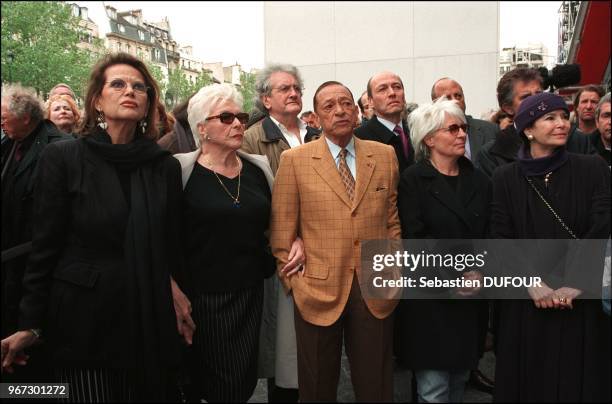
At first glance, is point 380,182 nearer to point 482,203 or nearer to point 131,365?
point 482,203

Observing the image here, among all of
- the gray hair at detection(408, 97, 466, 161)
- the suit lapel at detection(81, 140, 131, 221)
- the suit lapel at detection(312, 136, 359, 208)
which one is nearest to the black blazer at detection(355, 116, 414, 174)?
the gray hair at detection(408, 97, 466, 161)

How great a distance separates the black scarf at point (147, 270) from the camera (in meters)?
2.10

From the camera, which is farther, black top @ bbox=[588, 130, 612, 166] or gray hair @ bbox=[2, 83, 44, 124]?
black top @ bbox=[588, 130, 612, 166]

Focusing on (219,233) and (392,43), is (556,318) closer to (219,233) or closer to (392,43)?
(219,233)

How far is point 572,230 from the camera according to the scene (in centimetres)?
241

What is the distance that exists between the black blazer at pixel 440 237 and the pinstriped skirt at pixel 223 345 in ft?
2.71

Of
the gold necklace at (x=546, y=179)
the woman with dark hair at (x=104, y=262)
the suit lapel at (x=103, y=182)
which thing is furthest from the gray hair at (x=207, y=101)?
the gold necklace at (x=546, y=179)

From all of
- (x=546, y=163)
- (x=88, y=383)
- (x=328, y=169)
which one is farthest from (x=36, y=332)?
(x=546, y=163)

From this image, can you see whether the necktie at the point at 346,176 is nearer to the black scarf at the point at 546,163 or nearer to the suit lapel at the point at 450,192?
the suit lapel at the point at 450,192

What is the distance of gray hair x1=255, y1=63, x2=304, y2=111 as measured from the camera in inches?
139

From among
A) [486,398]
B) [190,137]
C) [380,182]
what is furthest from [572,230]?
[190,137]

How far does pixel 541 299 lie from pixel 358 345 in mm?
908

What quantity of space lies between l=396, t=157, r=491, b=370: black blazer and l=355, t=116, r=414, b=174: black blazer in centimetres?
69

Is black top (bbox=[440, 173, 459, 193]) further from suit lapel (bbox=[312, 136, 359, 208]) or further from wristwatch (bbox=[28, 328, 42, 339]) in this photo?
wristwatch (bbox=[28, 328, 42, 339])
